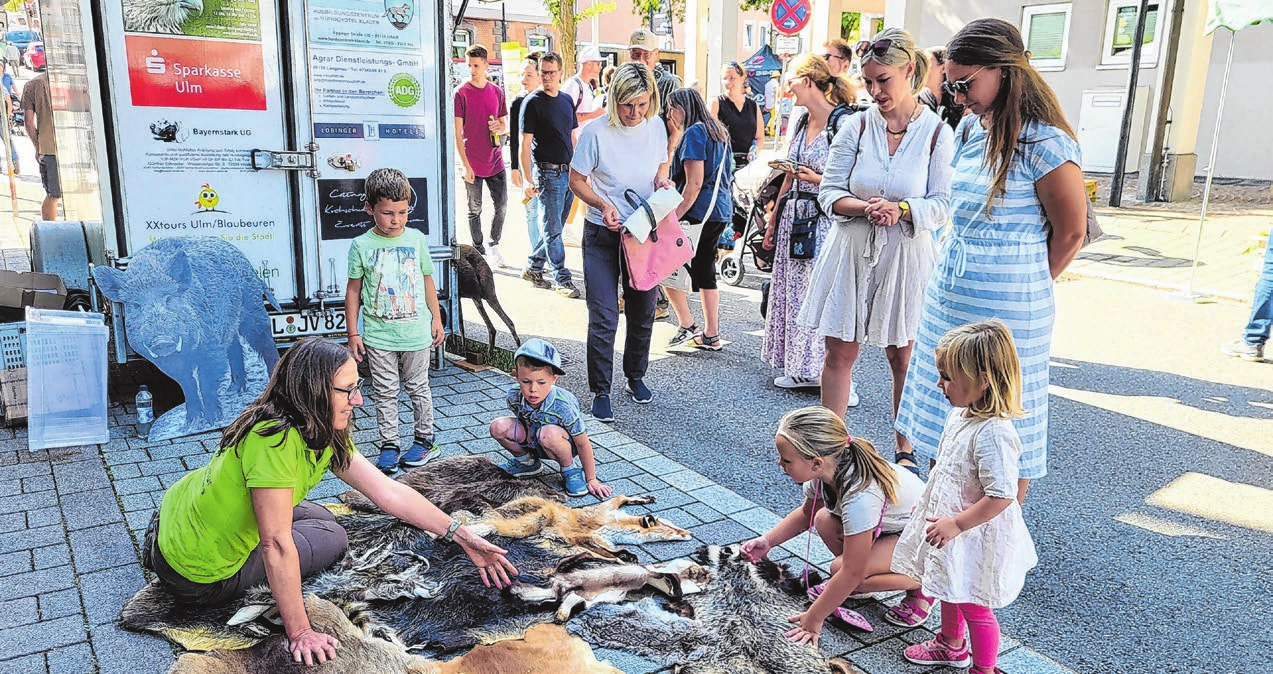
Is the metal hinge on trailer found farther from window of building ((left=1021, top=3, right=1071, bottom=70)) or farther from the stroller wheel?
window of building ((left=1021, top=3, right=1071, bottom=70))

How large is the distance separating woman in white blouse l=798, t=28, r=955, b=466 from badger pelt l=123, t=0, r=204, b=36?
3281 millimetres

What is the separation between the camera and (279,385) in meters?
2.77

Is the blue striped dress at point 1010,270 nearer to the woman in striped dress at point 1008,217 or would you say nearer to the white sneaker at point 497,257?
the woman in striped dress at point 1008,217

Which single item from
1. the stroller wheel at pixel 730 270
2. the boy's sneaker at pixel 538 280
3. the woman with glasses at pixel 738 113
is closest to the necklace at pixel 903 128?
the woman with glasses at pixel 738 113

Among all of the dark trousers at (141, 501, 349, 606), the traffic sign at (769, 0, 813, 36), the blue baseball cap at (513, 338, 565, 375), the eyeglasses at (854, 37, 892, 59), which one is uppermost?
the traffic sign at (769, 0, 813, 36)

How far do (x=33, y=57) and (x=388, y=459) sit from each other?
770 cm

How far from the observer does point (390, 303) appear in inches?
167

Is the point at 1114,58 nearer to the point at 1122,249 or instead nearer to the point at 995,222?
the point at 1122,249

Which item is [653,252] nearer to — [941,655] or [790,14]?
[941,655]

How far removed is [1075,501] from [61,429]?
4.73 meters

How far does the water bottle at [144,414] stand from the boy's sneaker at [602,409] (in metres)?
2.24

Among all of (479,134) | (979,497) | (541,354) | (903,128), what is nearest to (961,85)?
(903,128)

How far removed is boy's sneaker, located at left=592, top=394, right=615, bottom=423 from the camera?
5.15m

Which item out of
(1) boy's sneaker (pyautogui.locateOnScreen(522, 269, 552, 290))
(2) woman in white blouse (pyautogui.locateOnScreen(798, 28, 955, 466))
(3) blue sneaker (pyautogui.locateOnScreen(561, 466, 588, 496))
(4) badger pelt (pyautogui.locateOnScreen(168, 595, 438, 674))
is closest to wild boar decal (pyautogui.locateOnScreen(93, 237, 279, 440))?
(3) blue sneaker (pyautogui.locateOnScreen(561, 466, 588, 496))
